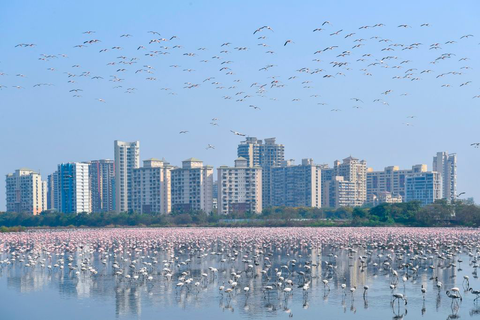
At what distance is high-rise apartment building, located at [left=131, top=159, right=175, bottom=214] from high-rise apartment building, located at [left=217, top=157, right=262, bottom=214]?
37.0ft

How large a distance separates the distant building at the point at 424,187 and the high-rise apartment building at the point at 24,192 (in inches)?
3212

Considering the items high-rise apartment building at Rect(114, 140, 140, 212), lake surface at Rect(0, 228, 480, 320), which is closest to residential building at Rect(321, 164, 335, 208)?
high-rise apartment building at Rect(114, 140, 140, 212)

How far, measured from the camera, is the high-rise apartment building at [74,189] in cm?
14662

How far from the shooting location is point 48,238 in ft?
177

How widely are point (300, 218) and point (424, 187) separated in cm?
6298

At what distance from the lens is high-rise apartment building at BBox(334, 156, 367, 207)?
15138cm

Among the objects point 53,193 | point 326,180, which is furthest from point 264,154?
point 53,193

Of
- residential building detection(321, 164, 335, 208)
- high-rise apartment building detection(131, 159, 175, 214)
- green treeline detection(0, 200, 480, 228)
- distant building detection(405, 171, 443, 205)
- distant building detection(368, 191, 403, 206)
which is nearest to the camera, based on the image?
green treeline detection(0, 200, 480, 228)

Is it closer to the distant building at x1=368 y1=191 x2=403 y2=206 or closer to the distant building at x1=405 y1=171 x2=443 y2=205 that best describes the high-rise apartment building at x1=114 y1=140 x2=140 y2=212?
the distant building at x1=368 y1=191 x2=403 y2=206

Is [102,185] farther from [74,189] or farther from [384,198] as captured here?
[384,198]

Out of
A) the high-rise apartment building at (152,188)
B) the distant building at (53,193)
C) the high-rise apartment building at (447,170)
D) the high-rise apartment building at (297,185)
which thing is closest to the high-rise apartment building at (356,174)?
the high-rise apartment building at (297,185)

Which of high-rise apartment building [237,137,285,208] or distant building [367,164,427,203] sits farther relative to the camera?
distant building [367,164,427,203]

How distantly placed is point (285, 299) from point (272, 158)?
14036 centimetres

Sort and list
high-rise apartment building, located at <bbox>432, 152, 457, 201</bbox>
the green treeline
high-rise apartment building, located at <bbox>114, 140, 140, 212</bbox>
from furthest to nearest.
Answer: high-rise apartment building, located at <bbox>432, 152, 457, 201</bbox> → high-rise apartment building, located at <bbox>114, 140, 140, 212</bbox> → the green treeline
